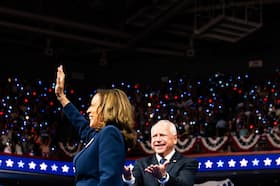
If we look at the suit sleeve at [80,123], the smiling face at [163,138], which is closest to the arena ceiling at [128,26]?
the smiling face at [163,138]

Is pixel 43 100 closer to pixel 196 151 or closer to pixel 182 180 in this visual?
pixel 196 151

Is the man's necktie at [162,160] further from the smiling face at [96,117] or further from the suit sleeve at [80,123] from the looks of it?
the smiling face at [96,117]

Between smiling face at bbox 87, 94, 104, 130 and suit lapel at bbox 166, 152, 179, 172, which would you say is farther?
suit lapel at bbox 166, 152, 179, 172

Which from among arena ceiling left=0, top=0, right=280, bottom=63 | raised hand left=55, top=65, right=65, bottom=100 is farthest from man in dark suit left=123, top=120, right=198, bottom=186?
arena ceiling left=0, top=0, right=280, bottom=63

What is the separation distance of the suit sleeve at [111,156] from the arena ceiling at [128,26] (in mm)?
12367

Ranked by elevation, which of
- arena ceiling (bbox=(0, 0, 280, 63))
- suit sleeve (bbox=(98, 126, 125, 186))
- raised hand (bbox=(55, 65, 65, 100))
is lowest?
suit sleeve (bbox=(98, 126, 125, 186))

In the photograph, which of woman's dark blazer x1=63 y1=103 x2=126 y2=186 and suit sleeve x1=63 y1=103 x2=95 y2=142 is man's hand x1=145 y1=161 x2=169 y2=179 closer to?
suit sleeve x1=63 y1=103 x2=95 y2=142

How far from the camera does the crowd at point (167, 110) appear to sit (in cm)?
1358

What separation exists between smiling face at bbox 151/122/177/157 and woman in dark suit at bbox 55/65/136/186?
1.04 metres

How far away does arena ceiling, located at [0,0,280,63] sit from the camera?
1577 cm

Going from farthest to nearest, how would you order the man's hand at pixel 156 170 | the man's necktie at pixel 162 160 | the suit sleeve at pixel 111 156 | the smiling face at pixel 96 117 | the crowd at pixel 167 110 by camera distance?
1. the crowd at pixel 167 110
2. the man's necktie at pixel 162 160
3. the man's hand at pixel 156 170
4. the smiling face at pixel 96 117
5. the suit sleeve at pixel 111 156

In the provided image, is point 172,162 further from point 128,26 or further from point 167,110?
point 128,26

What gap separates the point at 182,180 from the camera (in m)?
3.85

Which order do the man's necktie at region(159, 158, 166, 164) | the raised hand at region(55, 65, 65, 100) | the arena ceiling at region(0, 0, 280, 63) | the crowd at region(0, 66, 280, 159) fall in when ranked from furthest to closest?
the arena ceiling at region(0, 0, 280, 63), the crowd at region(0, 66, 280, 159), the man's necktie at region(159, 158, 166, 164), the raised hand at region(55, 65, 65, 100)
